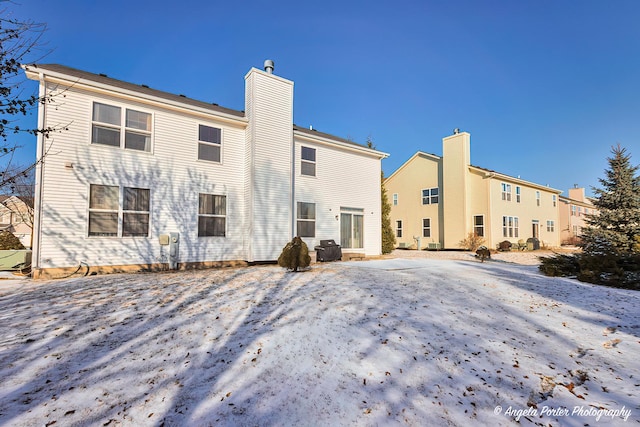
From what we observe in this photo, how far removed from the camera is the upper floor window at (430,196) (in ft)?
78.5

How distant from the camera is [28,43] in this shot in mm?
4211

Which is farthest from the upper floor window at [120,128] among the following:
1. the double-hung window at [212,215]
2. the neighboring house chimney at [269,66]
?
the neighboring house chimney at [269,66]

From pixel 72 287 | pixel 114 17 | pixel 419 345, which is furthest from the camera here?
pixel 114 17

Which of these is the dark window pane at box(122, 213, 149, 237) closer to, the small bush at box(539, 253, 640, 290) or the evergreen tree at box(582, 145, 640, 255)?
the small bush at box(539, 253, 640, 290)

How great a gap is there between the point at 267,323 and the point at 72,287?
213 inches

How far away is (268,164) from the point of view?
11680 mm

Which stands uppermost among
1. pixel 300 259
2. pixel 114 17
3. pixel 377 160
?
pixel 114 17

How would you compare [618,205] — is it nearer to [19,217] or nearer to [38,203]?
[38,203]

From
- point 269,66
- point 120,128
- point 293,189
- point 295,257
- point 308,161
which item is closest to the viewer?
point 295,257

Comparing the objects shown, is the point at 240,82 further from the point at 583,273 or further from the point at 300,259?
the point at 583,273

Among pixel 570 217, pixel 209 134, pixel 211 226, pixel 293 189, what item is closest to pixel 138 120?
pixel 209 134

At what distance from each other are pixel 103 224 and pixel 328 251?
8042 millimetres

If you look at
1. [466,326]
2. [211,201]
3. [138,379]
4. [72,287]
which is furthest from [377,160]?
[138,379]

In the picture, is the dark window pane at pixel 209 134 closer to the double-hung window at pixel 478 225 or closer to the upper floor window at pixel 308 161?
the upper floor window at pixel 308 161
